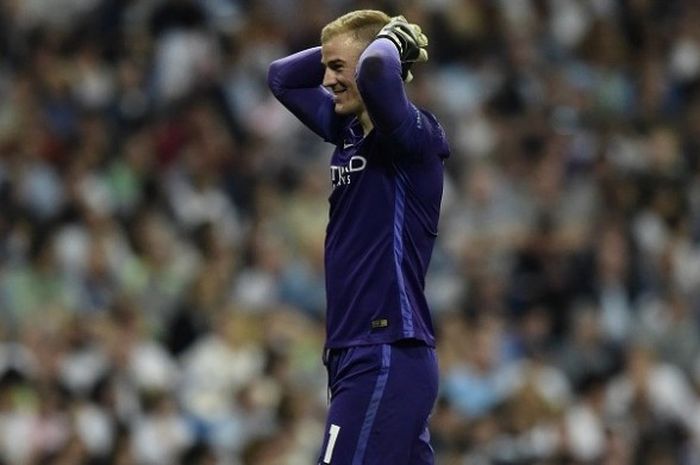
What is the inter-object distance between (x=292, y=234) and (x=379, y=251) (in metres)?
7.00

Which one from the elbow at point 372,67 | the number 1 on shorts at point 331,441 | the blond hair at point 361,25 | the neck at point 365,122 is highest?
the blond hair at point 361,25

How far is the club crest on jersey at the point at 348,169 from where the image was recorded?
6.45m

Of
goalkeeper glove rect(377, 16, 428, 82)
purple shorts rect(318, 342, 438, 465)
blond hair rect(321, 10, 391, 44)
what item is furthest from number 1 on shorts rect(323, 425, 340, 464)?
blond hair rect(321, 10, 391, 44)

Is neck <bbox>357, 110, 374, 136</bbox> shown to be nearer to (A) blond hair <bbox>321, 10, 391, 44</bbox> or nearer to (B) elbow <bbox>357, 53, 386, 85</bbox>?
(A) blond hair <bbox>321, 10, 391, 44</bbox>

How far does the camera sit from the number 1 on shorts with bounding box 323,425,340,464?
625 cm

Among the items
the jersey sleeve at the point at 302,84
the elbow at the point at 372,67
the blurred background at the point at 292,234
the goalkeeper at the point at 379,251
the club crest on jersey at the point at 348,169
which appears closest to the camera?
the elbow at the point at 372,67

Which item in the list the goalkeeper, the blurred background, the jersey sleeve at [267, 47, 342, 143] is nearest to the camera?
the goalkeeper

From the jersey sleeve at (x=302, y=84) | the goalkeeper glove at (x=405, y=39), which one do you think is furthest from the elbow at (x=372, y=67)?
the jersey sleeve at (x=302, y=84)

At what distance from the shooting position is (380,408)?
20.5 feet

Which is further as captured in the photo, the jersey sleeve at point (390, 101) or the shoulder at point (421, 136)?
the shoulder at point (421, 136)

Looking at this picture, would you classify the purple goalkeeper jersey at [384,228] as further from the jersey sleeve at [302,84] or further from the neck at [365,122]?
the jersey sleeve at [302,84]

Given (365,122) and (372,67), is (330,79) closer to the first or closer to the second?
(365,122)

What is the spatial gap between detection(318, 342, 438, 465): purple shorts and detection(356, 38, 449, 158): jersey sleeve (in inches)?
27.7

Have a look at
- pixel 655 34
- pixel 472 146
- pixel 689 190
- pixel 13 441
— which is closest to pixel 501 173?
pixel 472 146
